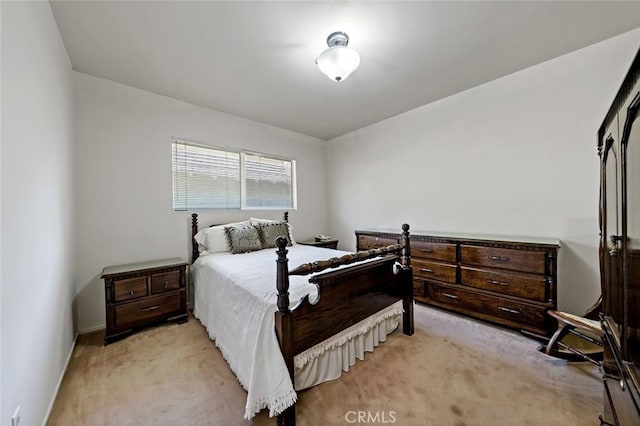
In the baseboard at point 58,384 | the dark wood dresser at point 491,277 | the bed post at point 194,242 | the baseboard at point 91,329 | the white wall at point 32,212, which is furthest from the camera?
the bed post at point 194,242

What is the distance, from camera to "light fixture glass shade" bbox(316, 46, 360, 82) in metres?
1.76

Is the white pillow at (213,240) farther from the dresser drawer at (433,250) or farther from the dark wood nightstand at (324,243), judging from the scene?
the dresser drawer at (433,250)

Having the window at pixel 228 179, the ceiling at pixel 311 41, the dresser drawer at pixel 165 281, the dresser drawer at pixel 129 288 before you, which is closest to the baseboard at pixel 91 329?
the dresser drawer at pixel 129 288

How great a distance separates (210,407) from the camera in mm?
1517

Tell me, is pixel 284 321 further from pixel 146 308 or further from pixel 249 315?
pixel 146 308

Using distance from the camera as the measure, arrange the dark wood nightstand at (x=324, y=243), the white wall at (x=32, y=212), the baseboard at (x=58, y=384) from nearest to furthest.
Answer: the white wall at (x=32, y=212), the baseboard at (x=58, y=384), the dark wood nightstand at (x=324, y=243)

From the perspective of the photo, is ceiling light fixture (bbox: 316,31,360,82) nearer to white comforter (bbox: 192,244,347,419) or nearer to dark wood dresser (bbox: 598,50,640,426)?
dark wood dresser (bbox: 598,50,640,426)

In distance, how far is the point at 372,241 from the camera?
137 inches

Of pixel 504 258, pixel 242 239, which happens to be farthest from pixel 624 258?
pixel 242 239

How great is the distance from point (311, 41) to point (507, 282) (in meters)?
2.79

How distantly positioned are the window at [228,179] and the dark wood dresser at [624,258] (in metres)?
3.51

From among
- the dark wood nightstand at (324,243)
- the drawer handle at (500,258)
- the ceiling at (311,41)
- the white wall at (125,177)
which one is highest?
the ceiling at (311,41)

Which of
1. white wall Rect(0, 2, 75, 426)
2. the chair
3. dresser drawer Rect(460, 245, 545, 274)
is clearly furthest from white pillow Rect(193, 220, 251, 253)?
the chair

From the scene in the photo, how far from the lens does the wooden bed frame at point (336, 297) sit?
4.54 ft
